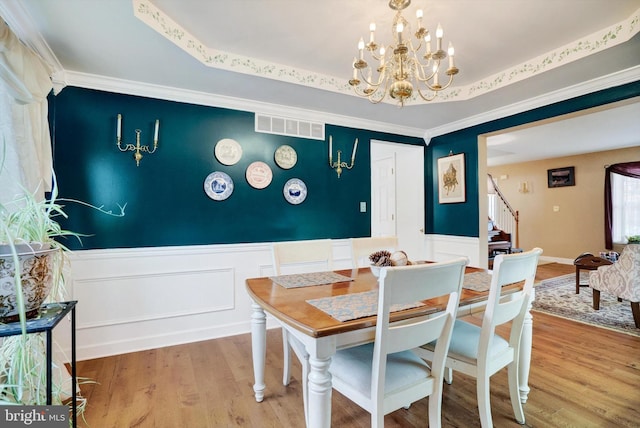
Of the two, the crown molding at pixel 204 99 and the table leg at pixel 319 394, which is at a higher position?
the crown molding at pixel 204 99

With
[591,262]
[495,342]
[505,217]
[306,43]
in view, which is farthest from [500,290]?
[505,217]

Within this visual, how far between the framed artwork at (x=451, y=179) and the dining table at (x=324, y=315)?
192cm

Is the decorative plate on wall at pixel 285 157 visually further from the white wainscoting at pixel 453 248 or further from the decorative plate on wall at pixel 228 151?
the white wainscoting at pixel 453 248

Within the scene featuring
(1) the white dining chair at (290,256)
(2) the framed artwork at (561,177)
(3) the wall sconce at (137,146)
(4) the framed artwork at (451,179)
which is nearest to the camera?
(1) the white dining chair at (290,256)

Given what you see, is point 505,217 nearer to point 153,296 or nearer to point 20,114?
point 153,296

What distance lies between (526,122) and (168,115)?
358 centimetres

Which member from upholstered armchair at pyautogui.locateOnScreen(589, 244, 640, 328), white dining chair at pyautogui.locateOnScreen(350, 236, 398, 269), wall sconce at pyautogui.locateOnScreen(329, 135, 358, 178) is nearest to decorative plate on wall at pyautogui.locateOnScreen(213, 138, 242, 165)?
wall sconce at pyautogui.locateOnScreen(329, 135, 358, 178)

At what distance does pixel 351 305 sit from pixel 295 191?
210cm

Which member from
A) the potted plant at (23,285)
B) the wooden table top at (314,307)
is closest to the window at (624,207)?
the wooden table top at (314,307)

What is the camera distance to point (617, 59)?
2.26 meters

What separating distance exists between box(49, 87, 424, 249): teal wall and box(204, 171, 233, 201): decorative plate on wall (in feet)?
0.16

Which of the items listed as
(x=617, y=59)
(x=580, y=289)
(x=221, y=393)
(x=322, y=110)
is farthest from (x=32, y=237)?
(x=580, y=289)

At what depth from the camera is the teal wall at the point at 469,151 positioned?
2.64 m

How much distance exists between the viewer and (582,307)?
12.0ft
